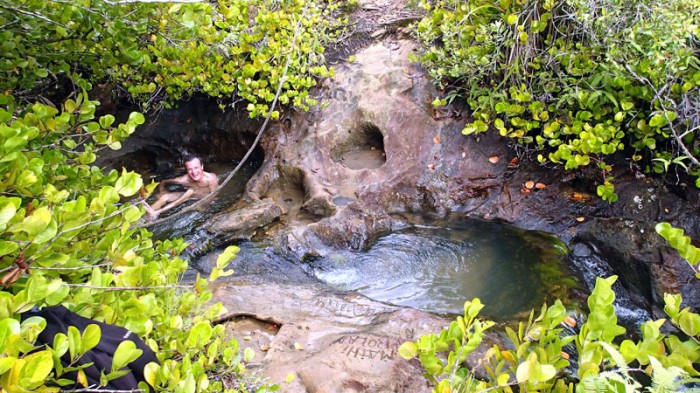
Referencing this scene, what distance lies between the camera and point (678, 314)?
5.40 ft

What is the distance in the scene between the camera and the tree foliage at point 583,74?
4.00 meters

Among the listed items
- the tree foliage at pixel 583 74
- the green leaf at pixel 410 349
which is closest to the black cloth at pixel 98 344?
the green leaf at pixel 410 349

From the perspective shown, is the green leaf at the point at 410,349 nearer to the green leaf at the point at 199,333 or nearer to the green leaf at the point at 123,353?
the green leaf at the point at 199,333

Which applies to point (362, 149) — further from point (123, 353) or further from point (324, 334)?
point (123, 353)

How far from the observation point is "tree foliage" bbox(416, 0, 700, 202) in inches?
157

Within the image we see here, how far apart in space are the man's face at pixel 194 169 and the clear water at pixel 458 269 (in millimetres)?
3157

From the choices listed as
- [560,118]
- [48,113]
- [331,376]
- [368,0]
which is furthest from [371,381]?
[368,0]

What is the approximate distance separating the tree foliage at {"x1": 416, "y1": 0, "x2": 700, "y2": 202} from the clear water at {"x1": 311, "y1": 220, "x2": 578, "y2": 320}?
→ 109 cm

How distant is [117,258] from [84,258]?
11.0 inches

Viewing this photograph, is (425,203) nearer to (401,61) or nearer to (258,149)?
(401,61)

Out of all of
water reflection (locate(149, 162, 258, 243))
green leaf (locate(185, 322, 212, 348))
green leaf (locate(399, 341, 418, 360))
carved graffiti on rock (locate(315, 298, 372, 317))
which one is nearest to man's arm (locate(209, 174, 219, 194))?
water reflection (locate(149, 162, 258, 243))

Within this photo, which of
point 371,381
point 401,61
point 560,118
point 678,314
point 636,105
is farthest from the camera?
point 401,61

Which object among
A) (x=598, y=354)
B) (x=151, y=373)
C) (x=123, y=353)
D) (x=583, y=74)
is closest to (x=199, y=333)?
(x=151, y=373)

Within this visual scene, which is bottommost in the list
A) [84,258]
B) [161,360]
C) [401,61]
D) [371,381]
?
[371,381]
